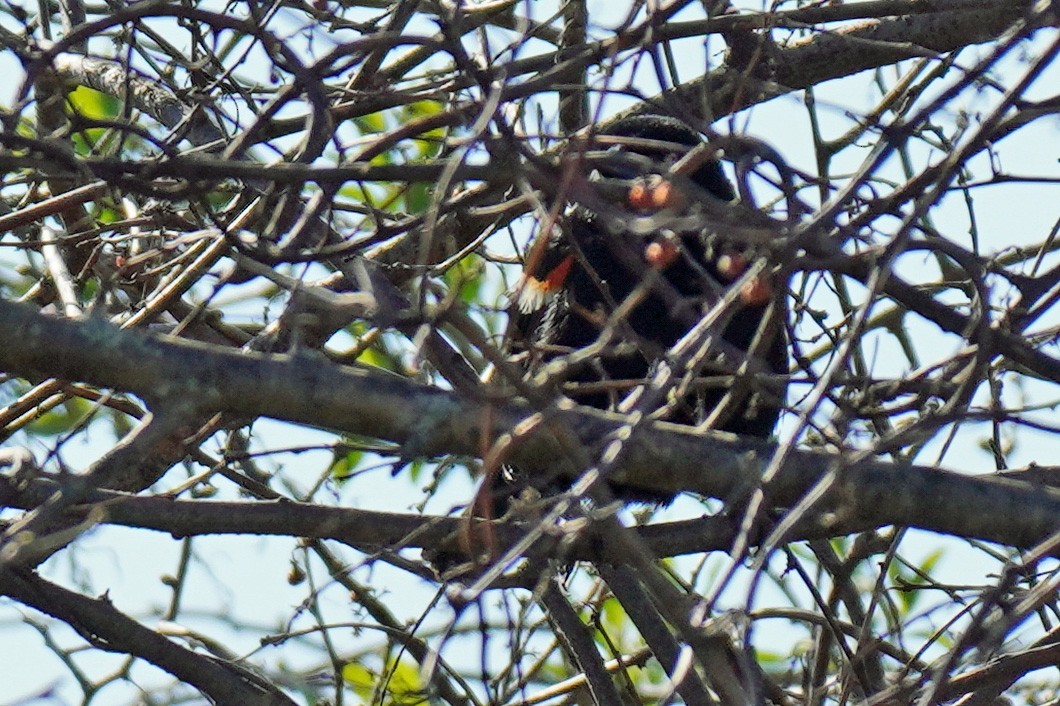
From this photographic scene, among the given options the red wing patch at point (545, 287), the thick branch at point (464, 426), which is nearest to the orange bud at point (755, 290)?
the thick branch at point (464, 426)

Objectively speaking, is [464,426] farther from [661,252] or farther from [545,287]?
[545,287]

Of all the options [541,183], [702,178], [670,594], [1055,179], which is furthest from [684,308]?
[702,178]

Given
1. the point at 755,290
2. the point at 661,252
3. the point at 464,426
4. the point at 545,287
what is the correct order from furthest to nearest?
the point at 545,287, the point at 661,252, the point at 755,290, the point at 464,426

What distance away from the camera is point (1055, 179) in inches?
86.9

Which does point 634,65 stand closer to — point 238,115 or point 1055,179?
point 1055,179

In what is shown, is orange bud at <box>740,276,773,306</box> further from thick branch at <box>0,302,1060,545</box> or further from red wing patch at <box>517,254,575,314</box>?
red wing patch at <box>517,254,575,314</box>

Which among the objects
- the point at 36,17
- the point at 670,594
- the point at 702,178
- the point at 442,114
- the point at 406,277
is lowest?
the point at 670,594

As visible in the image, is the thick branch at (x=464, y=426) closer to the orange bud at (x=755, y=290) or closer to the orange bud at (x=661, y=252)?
the orange bud at (x=755, y=290)

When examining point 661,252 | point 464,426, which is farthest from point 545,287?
point 464,426

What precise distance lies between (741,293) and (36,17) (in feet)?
8.22

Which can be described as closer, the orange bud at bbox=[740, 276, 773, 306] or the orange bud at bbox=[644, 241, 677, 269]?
the orange bud at bbox=[740, 276, 773, 306]

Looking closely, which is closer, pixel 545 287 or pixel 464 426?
pixel 464 426

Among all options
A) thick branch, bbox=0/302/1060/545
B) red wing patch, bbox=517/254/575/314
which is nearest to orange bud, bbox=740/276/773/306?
thick branch, bbox=0/302/1060/545

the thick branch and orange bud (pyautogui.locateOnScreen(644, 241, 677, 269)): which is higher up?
orange bud (pyautogui.locateOnScreen(644, 241, 677, 269))
